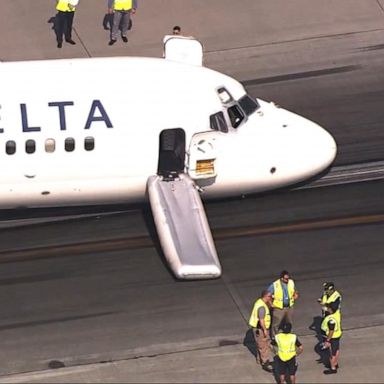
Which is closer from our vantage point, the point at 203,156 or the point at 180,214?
the point at 180,214

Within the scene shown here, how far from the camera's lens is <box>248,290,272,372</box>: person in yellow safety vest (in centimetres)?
2958

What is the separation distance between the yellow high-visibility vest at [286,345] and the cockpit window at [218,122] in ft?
23.6

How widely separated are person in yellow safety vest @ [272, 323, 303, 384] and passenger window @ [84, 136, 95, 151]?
725 cm

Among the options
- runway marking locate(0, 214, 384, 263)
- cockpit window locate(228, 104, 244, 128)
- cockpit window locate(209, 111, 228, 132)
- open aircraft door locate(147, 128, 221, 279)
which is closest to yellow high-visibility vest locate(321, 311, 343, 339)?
open aircraft door locate(147, 128, 221, 279)

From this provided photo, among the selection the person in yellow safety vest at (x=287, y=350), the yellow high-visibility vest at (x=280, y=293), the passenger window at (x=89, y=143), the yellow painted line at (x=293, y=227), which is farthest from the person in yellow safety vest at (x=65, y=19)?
the person in yellow safety vest at (x=287, y=350)

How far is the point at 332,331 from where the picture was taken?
1166 inches

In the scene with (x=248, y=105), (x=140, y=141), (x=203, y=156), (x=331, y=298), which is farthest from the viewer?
(x=248, y=105)

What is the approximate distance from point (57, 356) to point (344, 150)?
37.7 ft

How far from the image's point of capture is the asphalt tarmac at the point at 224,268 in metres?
30.5

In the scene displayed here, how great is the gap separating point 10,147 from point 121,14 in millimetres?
10334

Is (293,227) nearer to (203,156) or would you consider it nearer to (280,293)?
(203,156)

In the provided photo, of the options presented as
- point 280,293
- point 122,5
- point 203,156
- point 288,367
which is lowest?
point 288,367

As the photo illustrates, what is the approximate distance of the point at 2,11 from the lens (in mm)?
44375

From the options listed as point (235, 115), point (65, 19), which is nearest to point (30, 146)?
point (235, 115)
